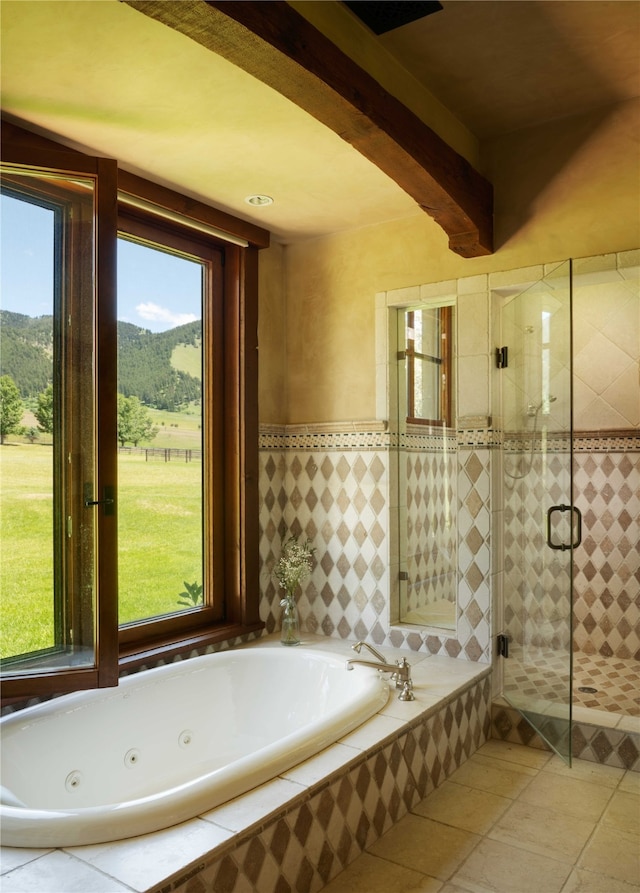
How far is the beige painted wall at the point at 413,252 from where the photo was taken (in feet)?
9.41

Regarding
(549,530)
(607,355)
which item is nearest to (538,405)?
(549,530)

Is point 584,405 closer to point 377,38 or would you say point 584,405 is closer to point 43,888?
point 377,38

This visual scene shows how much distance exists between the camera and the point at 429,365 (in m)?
3.57

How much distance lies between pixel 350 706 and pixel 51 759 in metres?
1.02

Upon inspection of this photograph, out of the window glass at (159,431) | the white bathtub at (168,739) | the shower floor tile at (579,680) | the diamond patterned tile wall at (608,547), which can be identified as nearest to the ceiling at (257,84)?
the window glass at (159,431)

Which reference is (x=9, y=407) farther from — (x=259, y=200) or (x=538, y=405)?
(x=538, y=405)

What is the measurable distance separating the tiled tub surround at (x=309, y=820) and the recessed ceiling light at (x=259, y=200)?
2296 millimetres

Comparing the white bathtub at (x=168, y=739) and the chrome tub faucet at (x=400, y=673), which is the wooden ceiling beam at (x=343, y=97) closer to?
the chrome tub faucet at (x=400, y=673)

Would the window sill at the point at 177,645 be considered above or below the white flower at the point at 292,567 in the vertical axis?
below

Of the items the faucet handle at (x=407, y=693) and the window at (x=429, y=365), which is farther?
the window at (x=429, y=365)

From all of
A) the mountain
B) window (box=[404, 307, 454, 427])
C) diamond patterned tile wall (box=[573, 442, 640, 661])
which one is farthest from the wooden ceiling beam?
diamond patterned tile wall (box=[573, 442, 640, 661])

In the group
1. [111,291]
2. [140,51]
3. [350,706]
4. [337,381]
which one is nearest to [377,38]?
[140,51]

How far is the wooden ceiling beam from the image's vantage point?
68.0 inches

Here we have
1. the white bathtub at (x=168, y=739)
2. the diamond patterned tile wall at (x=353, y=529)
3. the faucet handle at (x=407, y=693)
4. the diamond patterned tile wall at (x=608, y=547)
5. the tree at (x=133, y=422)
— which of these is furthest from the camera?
the diamond patterned tile wall at (x=608, y=547)
